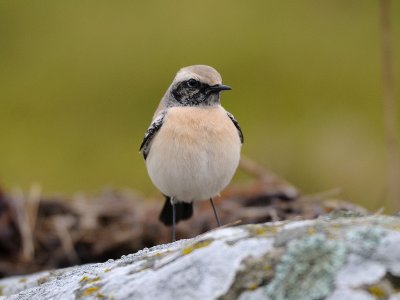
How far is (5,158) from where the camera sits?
388 inches

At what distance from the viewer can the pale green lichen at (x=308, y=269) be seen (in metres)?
2.98

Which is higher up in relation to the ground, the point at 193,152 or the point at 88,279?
the point at 193,152

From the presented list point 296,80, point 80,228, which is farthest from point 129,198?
point 296,80

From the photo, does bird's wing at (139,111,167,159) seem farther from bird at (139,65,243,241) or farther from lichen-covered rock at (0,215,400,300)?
lichen-covered rock at (0,215,400,300)

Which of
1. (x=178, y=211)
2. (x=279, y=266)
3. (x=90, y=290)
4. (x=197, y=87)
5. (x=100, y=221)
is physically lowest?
(x=100, y=221)

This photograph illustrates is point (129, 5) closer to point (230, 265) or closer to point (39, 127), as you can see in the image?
point (39, 127)

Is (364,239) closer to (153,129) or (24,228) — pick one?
(153,129)

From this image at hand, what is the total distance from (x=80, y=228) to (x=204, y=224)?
1.04 meters

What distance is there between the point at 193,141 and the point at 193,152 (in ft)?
0.24

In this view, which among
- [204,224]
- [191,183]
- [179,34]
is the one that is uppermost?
[179,34]

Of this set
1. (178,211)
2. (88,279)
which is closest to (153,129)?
(178,211)

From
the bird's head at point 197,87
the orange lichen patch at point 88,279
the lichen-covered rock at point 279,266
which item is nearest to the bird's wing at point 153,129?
the bird's head at point 197,87

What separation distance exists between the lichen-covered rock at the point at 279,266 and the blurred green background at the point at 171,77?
20.1 ft

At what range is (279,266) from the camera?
3.09 meters
